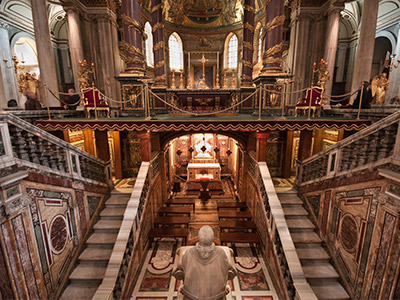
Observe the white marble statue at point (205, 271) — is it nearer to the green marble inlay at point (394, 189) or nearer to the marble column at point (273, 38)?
the green marble inlay at point (394, 189)

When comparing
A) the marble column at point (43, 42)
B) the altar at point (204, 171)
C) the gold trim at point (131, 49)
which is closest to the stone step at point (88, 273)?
the marble column at point (43, 42)

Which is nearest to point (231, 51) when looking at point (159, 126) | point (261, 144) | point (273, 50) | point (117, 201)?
point (273, 50)

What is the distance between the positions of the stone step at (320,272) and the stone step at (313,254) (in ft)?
0.34

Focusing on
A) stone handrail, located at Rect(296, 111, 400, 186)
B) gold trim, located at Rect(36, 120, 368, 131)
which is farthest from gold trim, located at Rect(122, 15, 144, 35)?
stone handrail, located at Rect(296, 111, 400, 186)

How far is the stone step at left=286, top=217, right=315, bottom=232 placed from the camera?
5090 mm

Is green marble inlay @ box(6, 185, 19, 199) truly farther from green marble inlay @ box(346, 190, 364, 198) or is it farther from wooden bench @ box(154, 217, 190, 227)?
green marble inlay @ box(346, 190, 364, 198)

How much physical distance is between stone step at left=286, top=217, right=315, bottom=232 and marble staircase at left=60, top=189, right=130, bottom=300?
4756 mm

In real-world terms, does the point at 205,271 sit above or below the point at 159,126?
below

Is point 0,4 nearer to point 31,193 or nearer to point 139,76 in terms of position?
point 139,76

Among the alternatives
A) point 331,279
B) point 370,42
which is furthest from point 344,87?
point 331,279

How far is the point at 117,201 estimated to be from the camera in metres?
5.93

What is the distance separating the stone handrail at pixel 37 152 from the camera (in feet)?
9.39

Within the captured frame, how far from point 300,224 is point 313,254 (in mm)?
795

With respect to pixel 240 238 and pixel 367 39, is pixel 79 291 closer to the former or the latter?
pixel 240 238
